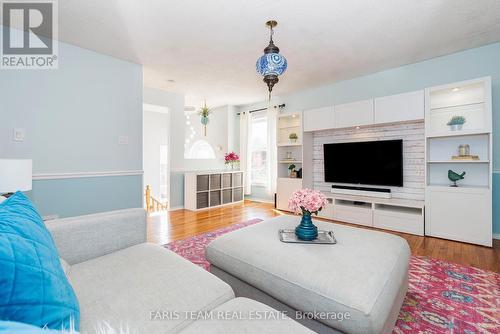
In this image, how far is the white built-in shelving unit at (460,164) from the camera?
2.85 meters

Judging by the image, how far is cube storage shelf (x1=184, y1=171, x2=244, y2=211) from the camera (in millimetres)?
4910

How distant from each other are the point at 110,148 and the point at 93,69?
104 centimetres

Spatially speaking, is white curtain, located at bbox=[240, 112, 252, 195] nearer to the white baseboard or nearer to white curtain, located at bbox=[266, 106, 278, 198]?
the white baseboard

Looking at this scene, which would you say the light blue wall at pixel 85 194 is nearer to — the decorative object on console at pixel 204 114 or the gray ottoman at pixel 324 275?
the gray ottoman at pixel 324 275

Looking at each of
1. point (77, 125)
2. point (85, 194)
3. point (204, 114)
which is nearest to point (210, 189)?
point (204, 114)

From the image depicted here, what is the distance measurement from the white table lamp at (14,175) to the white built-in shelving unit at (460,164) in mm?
4373

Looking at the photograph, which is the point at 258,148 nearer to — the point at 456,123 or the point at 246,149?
the point at 246,149

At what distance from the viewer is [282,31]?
2631 millimetres

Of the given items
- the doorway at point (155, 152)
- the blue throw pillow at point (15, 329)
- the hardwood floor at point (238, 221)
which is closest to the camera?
the blue throw pillow at point (15, 329)

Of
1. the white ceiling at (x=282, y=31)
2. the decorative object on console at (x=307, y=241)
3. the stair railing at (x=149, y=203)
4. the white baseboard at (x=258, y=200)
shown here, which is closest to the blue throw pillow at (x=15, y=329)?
the decorative object on console at (x=307, y=241)

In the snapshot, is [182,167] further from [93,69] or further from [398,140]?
[398,140]

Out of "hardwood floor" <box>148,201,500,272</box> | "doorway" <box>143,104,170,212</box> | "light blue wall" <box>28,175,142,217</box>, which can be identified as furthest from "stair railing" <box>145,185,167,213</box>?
"light blue wall" <box>28,175,142,217</box>

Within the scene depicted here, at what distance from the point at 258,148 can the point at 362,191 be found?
2.75 meters

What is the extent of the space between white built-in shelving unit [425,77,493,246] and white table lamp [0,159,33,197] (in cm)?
437
